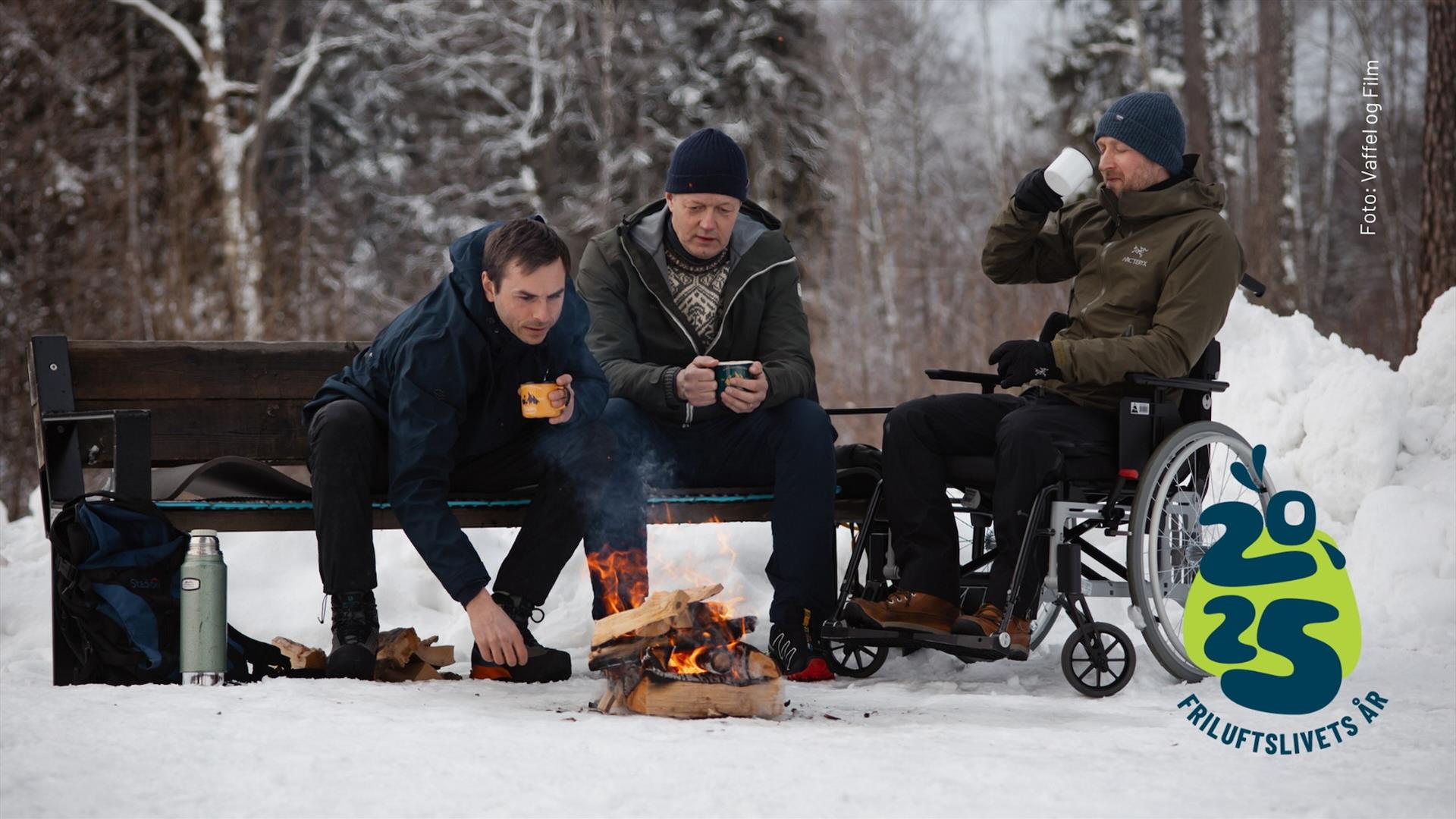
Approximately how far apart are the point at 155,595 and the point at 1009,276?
2787mm

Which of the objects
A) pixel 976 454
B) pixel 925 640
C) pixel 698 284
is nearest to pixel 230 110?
pixel 698 284

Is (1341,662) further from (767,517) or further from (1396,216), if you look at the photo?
(1396,216)

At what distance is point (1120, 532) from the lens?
13.7 ft

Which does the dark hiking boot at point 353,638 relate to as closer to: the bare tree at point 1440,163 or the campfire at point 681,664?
the campfire at point 681,664

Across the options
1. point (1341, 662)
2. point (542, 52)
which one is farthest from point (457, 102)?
point (1341, 662)

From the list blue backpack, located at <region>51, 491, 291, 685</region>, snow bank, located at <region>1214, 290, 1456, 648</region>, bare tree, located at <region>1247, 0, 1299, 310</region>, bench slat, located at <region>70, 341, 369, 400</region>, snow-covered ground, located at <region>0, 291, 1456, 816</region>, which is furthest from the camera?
bare tree, located at <region>1247, 0, 1299, 310</region>

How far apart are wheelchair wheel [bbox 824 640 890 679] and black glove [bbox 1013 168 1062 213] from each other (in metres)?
1.47

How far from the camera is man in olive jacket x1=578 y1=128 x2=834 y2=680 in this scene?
4.20m

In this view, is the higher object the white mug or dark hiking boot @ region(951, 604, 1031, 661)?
the white mug

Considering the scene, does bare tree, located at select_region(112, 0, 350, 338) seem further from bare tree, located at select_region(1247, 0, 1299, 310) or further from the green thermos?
the green thermos

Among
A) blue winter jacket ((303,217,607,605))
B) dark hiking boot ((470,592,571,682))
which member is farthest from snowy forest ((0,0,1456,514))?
dark hiking boot ((470,592,571,682))

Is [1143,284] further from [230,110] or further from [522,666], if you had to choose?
[230,110]

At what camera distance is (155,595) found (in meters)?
3.72

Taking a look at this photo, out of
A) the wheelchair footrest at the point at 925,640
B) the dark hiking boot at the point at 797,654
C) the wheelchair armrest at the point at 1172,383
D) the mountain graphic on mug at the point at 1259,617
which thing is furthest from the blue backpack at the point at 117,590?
the mountain graphic on mug at the point at 1259,617
